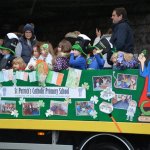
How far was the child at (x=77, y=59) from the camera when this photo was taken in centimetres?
668

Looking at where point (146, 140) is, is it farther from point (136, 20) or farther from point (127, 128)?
point (136, 20)

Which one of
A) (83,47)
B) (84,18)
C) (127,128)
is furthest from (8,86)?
(84,18)

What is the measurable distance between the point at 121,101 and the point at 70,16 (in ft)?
32.1

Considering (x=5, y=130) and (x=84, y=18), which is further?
(x=84, y=18)

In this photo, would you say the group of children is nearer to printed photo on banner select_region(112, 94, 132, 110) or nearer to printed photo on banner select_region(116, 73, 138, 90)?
printed photo on banner select_region(116, 73, 138, 90)

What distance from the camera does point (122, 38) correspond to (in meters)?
6.77

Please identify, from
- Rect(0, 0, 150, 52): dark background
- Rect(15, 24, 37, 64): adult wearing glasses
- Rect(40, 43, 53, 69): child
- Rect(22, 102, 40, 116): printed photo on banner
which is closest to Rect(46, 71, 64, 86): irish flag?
Rect(22, 102, 40, 116): printed photo on banner

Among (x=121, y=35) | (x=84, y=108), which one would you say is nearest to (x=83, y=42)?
(x=121, y=35)

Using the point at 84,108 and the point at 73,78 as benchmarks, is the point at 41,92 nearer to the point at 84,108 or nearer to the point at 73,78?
the point at 73,78

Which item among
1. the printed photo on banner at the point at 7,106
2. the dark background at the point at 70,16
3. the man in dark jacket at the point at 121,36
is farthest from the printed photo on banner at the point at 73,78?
the dark background at the point at 70,16

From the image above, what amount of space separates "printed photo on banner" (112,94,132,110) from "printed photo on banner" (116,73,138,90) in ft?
0.40

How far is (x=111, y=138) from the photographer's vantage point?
647 cm

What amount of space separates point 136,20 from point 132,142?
25.8ft

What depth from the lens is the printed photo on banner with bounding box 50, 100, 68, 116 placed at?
648 cm
